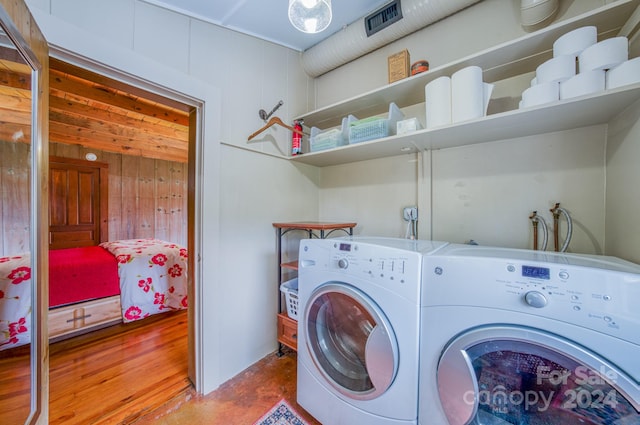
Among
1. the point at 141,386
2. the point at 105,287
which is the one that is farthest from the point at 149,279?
the point at 141,386

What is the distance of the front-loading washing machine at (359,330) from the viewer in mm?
986

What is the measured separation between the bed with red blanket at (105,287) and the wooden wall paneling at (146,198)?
1.56m

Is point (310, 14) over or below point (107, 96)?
below

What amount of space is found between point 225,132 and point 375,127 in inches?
38.3

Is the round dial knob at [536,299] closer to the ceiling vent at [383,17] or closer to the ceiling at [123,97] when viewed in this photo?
the ceiling vent at [383,17]

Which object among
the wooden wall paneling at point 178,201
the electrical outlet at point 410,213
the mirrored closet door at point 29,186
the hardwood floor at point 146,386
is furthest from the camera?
the wooden wall paneling at point 178,201

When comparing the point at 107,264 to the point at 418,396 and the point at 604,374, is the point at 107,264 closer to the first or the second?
the point at 418,396

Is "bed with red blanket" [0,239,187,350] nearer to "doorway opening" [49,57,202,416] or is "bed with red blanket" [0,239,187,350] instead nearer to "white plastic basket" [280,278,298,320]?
"doorway opening" [49,57,202,416]

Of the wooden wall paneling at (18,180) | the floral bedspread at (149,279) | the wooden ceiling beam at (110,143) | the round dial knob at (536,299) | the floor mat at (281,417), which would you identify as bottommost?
the floor mat at (281,417)

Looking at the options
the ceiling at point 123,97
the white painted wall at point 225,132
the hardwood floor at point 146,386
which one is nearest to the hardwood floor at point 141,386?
the hardwood floor at point 146,386

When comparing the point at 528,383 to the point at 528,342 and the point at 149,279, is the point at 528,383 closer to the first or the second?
the point at 528,342

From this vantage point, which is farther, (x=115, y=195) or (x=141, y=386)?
(x=115, y=195)

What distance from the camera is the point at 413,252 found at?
3.26 feet

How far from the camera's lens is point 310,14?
1141 mm
